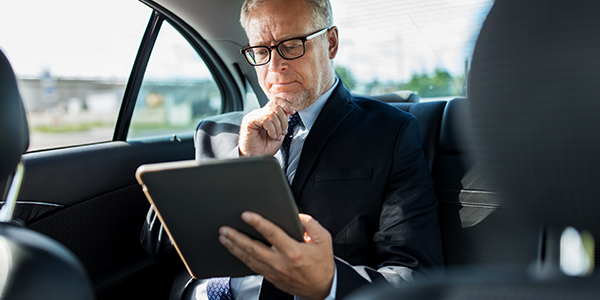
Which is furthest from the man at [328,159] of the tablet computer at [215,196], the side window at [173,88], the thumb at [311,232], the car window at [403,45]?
the side window at [173,88]

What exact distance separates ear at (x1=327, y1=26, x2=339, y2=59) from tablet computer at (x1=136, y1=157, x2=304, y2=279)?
0.94 meters

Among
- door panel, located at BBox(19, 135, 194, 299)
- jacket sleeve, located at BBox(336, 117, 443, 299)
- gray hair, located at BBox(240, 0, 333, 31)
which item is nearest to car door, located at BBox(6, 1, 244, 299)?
door panel, located at BBox(19, 135, 194, 299)

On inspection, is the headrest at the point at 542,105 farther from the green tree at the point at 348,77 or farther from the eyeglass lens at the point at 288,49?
the green tree at the point at 348,77

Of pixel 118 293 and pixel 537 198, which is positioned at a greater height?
pixel 537 198

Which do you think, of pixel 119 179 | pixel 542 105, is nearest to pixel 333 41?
pixel 119 179

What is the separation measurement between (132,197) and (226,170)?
130 cm

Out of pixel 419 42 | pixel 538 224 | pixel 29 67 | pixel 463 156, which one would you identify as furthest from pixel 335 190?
pixel 29 67

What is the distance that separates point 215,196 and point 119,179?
1231 millimetres

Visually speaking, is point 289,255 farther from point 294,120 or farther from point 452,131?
point 452,131

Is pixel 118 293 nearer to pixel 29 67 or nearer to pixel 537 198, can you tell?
pixel 29 67

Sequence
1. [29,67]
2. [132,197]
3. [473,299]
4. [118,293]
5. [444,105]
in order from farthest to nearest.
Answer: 1. [29,67]
2. [132,197]
3. [118,293]
4. [444,105]
5. [473,299]

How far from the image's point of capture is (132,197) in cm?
188

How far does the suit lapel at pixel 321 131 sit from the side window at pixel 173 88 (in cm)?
103

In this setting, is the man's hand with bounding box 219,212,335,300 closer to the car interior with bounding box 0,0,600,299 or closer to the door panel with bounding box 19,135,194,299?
the car interior with bounding box 0,0,600,299
